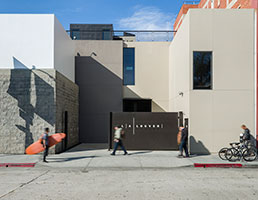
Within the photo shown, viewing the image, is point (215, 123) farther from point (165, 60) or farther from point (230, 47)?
point (165, 60)

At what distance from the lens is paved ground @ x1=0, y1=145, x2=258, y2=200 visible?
729 centimetres

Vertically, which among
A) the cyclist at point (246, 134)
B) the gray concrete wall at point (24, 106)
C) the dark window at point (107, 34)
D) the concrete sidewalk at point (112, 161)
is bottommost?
the concrete sidewalk at point (112, 161)

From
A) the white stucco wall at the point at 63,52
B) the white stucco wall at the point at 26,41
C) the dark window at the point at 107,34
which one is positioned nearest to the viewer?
the white stucco wall at the point at 26,41

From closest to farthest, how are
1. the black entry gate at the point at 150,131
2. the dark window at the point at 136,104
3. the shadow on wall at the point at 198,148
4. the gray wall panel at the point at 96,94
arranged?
the shadow on wall at the point at 198,148, the black entry gate at the point at 150,131, the gray wall panel at the point at 96,94, the dark window at the point at 136,104

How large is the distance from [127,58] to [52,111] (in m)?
9.18

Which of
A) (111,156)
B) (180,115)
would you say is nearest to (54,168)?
(111,156)

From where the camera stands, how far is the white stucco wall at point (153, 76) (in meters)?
21.7

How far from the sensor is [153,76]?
21734 millimetres

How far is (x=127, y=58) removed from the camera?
21953 millimetres

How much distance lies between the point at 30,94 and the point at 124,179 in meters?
8.10

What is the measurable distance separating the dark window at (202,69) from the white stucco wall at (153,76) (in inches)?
265

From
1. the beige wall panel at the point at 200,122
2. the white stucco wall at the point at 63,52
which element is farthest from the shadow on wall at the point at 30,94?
the beige wall panel at the point at 200,122

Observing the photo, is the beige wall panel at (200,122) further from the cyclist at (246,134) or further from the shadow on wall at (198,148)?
the cyclist at (246,134)

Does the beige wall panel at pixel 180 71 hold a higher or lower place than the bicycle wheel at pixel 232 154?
higher
